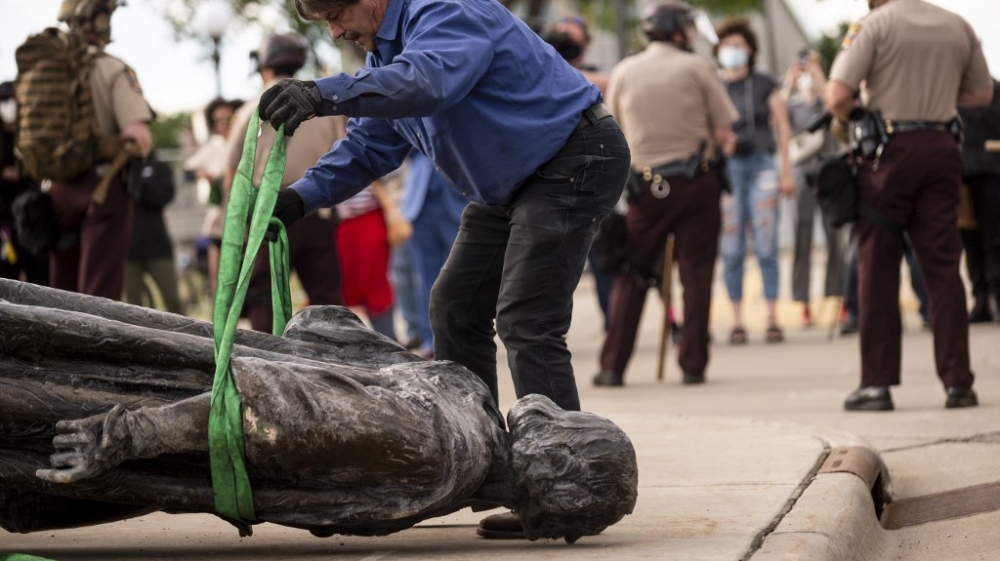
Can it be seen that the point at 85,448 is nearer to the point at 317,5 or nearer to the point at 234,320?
the point at 234,320

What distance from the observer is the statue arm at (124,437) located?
3674mm

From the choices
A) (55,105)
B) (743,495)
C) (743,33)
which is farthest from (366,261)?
(743,495)

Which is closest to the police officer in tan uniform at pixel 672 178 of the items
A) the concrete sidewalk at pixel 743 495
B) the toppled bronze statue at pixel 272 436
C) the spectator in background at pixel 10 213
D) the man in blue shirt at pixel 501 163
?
the concrete sidewalk at pixel 743 495

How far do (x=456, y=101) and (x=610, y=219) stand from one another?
533 centimetres

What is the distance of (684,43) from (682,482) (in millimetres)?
4856

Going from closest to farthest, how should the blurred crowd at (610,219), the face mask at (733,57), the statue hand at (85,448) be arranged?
the statue hand at (85,448)
the blurred crowd at (610,219)
the face mask at (733,57)

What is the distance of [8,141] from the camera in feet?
31.7

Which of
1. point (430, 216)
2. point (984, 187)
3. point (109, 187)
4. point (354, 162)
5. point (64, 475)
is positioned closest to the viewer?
point (64, 475)

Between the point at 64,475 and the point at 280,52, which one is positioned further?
the point at 280,52

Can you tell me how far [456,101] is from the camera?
419cm

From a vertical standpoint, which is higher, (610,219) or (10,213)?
(10,213)

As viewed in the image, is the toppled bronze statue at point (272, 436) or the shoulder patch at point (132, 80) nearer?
the toppled bronze statue at point (272, 436)

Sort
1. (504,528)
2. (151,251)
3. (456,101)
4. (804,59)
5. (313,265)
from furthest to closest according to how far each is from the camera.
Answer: (804,59)
(151,251)
(313,265)
(504,528)
(456,101)

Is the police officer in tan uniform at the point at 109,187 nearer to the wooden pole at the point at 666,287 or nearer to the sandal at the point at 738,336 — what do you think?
the wooden pole at the point at 666,287
